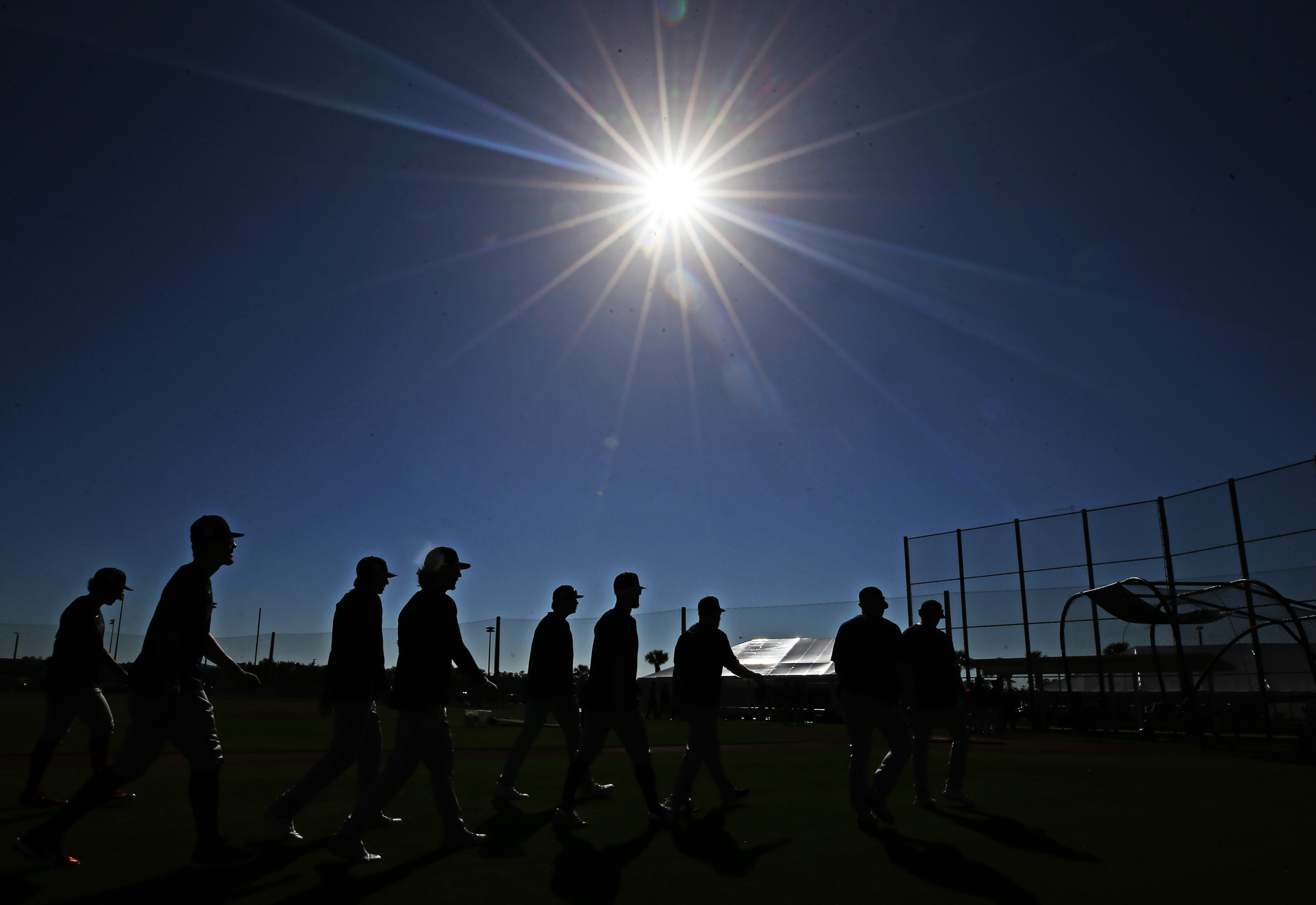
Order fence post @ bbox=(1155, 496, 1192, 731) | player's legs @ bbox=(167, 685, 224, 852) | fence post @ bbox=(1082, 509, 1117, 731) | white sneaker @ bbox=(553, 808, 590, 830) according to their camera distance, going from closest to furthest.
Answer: player's legs @ bbox=(167, 685, 224, 852) < white sneaker @ bbox=(553, 808, 590, 830) < fence post @ bbox=(1155, 496, 1192, 731) < fence post @ bbox=(1082, 509, 1117, 731)

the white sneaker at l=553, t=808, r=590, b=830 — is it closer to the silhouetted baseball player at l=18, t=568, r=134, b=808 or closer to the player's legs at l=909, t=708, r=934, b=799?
the player's legs at l=909, t=708, r=934, b=799

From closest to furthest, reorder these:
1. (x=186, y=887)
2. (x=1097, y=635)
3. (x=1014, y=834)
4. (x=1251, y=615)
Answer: (x=186, y=887)
(x=1014, y=834)
(x=1251, y=615)
(x=1097, y=635)

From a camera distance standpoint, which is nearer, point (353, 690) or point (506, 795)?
point (353, 690)

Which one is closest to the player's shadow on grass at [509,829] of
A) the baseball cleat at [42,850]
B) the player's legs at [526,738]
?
the player's legs at [526,738]

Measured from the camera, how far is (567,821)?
5746 millimetres

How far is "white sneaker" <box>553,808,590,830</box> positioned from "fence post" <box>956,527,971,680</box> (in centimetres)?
2075

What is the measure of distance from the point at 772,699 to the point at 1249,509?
52.7 ft

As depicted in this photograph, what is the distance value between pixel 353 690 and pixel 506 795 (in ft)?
8.04

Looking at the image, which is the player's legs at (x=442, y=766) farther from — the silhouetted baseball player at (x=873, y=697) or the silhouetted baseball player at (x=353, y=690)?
the silhouetted baseball player at (x=873, y=697)

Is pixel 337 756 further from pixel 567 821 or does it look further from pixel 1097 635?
pixel 1097 635

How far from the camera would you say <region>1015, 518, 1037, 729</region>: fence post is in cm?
2136

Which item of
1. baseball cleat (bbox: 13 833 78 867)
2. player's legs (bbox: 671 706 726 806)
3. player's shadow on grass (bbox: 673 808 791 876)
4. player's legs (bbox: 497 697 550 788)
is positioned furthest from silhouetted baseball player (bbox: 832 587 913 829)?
baseball cleat (bbox: 13 833 78 867)

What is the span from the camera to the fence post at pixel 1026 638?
2136 centimetres

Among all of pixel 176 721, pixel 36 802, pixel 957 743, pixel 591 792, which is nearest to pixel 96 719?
pixel 36 802
